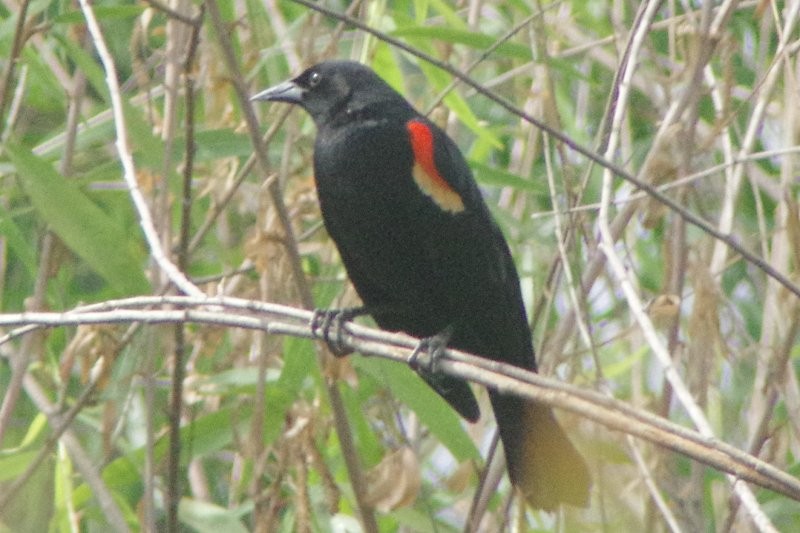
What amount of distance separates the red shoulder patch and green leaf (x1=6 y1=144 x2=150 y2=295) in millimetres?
563

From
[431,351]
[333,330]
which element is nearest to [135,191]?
[333,330]

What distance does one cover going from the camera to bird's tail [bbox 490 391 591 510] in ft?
7.61

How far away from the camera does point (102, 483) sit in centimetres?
238

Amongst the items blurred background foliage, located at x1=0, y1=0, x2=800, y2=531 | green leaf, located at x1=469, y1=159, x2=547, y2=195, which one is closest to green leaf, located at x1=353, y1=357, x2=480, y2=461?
blurred background foliage, located at x1=0, y1=0, x2=800, y2=531

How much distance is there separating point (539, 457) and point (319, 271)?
799 millimetres

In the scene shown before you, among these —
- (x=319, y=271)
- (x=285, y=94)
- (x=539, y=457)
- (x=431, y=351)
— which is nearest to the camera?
(x=431, y=351)

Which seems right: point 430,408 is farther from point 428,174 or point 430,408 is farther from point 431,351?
point 428,174

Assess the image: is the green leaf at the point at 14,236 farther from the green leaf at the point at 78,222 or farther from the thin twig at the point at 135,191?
the thin twig at the point at 135,191

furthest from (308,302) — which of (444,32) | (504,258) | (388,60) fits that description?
(388,60)

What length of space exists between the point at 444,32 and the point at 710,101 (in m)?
1.07

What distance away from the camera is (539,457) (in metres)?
2.42

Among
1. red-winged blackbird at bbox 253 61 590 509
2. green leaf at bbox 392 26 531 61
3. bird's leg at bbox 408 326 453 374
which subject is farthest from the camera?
green leaf at bbox 392 26 531 61

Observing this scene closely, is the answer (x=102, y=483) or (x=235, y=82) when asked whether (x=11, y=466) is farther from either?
(x=235, y=82)

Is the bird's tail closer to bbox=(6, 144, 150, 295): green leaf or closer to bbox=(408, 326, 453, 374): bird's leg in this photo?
bbox=(408, 326, 453, 374): bird's leg
